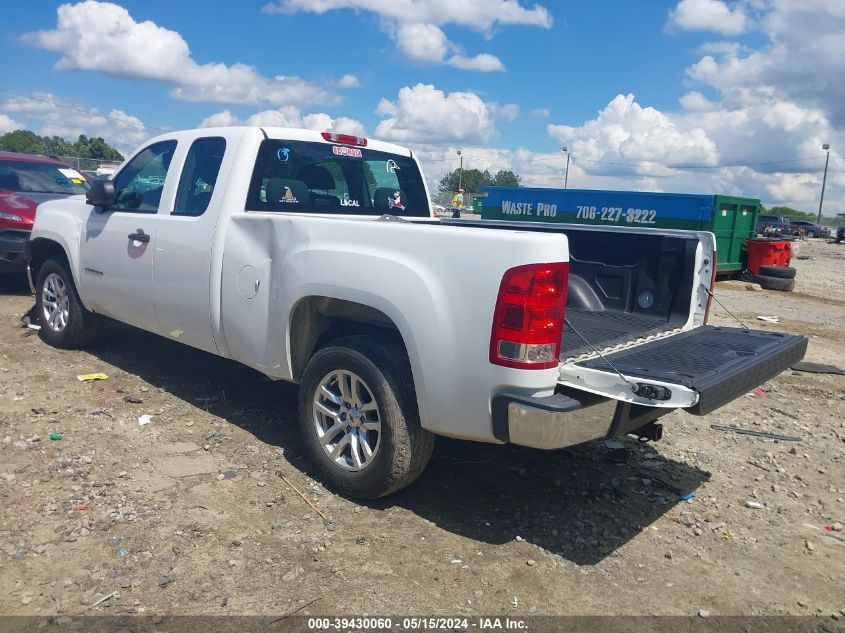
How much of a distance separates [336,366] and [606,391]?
4.83 ft

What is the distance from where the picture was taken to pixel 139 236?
512 cm

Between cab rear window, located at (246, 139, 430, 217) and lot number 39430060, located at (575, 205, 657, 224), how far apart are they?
10415mm

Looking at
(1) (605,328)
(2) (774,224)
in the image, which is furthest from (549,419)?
(2) (774,224)

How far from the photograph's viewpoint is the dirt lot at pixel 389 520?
9.99 ft

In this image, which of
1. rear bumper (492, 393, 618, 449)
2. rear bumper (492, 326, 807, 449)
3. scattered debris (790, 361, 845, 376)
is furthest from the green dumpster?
rear bumper (492, 393, 618, 449)

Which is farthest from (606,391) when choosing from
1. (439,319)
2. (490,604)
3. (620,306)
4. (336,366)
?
(620,306)

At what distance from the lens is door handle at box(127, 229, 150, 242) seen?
5068mm

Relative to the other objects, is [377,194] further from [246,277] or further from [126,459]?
[126,459]

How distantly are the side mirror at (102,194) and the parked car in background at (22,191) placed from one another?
396 centimetres

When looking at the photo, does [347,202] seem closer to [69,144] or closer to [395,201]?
[395,201]


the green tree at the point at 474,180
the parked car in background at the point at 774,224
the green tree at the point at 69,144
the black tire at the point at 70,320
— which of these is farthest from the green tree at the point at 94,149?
the black tire at the point at 70,320

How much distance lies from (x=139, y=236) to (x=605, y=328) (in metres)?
3.38

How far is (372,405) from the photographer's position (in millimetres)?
3660

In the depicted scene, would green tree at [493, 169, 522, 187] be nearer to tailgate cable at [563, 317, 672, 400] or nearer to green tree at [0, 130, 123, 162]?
green tree at [0, 130, 123, 162]
